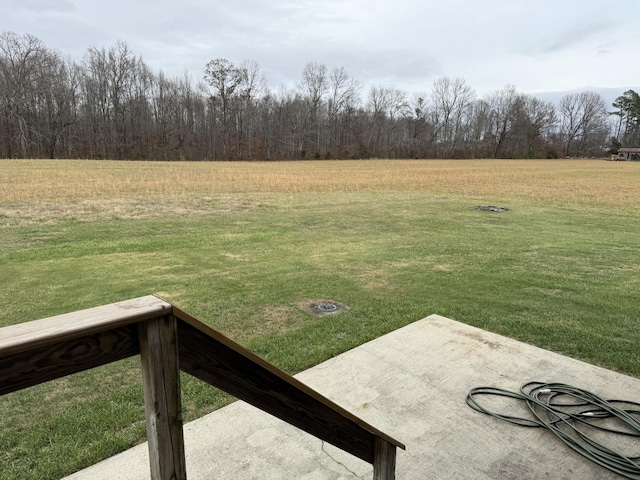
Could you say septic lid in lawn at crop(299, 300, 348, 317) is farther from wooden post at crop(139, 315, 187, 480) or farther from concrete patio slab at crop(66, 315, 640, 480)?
wooden post at crop(139, 315, 187, 480)

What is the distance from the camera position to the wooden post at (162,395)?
886 mm

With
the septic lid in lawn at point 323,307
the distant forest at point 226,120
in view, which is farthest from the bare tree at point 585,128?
the septic lid in lawn at point 323,307

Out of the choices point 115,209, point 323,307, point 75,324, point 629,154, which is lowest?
point 323,307

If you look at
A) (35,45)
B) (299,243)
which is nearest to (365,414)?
(299,243)

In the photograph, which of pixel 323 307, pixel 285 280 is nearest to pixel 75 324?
pixel 323 307

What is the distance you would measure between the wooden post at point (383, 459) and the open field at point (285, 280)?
153cm

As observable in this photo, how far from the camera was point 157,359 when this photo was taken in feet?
2.96

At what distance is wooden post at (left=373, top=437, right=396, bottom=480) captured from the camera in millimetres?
1603

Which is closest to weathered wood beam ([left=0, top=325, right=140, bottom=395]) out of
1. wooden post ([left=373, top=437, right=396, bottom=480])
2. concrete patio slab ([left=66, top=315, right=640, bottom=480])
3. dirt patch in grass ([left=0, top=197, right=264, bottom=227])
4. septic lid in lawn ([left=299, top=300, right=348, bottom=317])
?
wooden post ([left=373, top=437, right=396, bottom=480])

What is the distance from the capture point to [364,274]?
Answer: 612cm

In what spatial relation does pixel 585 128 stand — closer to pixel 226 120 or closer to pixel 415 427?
pixel 226 120

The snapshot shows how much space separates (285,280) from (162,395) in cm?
480

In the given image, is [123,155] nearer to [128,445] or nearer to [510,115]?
[128,445]

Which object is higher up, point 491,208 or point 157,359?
point 157,359
